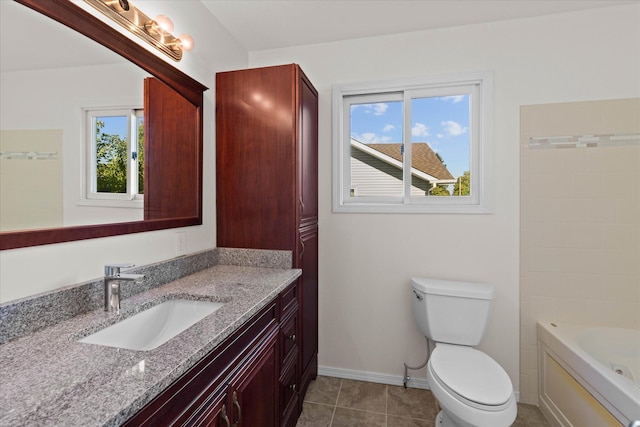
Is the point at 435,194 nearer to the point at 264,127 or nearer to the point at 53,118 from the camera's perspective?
the point at 264,127

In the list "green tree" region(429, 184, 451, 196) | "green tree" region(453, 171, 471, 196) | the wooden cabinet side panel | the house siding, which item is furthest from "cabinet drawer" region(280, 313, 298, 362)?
"green tree" region(453, 171, 471, 196)

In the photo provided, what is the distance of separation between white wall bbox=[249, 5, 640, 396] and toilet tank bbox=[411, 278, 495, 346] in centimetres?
22

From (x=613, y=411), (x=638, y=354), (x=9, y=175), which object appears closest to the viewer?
(x=9, y=175)

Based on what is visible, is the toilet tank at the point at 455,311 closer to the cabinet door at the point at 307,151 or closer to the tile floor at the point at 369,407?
the tile floor at the point at 369,407

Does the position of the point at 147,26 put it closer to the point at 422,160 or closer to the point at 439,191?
the point at 422,160

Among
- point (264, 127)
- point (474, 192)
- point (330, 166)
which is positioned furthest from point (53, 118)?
point (474, 192)

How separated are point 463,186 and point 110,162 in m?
2.09

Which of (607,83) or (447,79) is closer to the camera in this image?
(607,83)

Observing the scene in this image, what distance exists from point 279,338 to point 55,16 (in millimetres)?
1528

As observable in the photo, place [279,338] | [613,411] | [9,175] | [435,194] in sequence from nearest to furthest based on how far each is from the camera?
[9,175], [613,411], [279,338], [435,194]

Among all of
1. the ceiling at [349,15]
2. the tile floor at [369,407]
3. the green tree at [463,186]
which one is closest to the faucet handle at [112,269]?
the tile floor at [369,407]

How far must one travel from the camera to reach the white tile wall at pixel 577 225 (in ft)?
6.06

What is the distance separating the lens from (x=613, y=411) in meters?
1.32

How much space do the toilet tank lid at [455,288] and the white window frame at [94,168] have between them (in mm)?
1663
